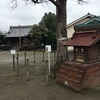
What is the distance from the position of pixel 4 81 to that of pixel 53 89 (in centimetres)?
253

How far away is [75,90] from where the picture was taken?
6406mm

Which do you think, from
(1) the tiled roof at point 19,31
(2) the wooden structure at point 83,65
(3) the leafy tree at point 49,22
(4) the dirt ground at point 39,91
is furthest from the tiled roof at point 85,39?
(1) the tiled roof at point 19,31

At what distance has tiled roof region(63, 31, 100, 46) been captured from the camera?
6629 mm

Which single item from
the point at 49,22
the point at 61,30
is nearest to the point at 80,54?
the point at 61,30

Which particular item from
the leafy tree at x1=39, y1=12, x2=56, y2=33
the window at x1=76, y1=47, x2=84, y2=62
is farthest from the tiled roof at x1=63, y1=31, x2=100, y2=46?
the leafy tree at x1=39, y1=12, x2=56, y2=33

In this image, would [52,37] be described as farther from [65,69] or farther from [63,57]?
[65,69]

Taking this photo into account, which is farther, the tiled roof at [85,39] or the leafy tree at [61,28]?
the leafy tree at [61,28]

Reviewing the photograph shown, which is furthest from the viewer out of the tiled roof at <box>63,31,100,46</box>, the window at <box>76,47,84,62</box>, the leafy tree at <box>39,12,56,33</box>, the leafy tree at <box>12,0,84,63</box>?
the leafy tree at <box>39,12,56,33</box>

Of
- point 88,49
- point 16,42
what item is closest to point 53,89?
point 88,49

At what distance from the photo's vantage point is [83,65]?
262 inches

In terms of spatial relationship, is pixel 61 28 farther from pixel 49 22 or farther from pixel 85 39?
pixel 49 22

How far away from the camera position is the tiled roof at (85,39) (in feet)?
21.7

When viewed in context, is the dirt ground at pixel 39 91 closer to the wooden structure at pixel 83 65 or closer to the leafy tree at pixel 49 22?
the wooden structure at pixel 83 65

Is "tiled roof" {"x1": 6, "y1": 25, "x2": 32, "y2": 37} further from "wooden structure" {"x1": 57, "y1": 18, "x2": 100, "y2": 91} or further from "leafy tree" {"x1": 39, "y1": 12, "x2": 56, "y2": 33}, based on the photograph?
"wooden structure" {"x1": 57, "y1": 18, "x2": 100, "y2": 91}
